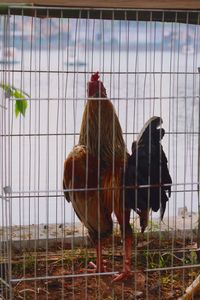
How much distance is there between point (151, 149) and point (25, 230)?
1012 millimetres

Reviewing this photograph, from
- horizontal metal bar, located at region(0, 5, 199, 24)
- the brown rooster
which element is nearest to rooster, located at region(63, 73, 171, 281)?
the brown rooster

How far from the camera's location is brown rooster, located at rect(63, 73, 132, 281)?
242 centimetres

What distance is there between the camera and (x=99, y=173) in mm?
2426

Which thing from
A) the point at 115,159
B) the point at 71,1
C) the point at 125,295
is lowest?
the point at 125,295

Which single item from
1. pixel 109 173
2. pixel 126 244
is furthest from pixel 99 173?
pixel 126 244

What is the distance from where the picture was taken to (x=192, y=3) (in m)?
2.11

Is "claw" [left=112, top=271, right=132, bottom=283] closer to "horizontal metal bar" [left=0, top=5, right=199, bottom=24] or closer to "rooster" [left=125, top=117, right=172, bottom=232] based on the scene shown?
"rooster" [left=125, top=117, right=172, bottom=232]

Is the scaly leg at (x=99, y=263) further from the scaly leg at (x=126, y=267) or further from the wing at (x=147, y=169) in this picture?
the wing at (x=147, y=169)

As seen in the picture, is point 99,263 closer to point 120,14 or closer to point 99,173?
point 99,173

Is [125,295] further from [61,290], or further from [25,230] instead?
[25,230]

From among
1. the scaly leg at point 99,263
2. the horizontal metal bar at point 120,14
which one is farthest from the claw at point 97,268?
the horizontal metal bar at point 120,14

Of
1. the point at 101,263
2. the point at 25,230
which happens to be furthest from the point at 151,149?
the point at 25,230

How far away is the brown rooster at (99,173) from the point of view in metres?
2.42

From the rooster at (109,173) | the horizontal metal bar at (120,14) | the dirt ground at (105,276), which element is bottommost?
the dirt ground at (105,276)
